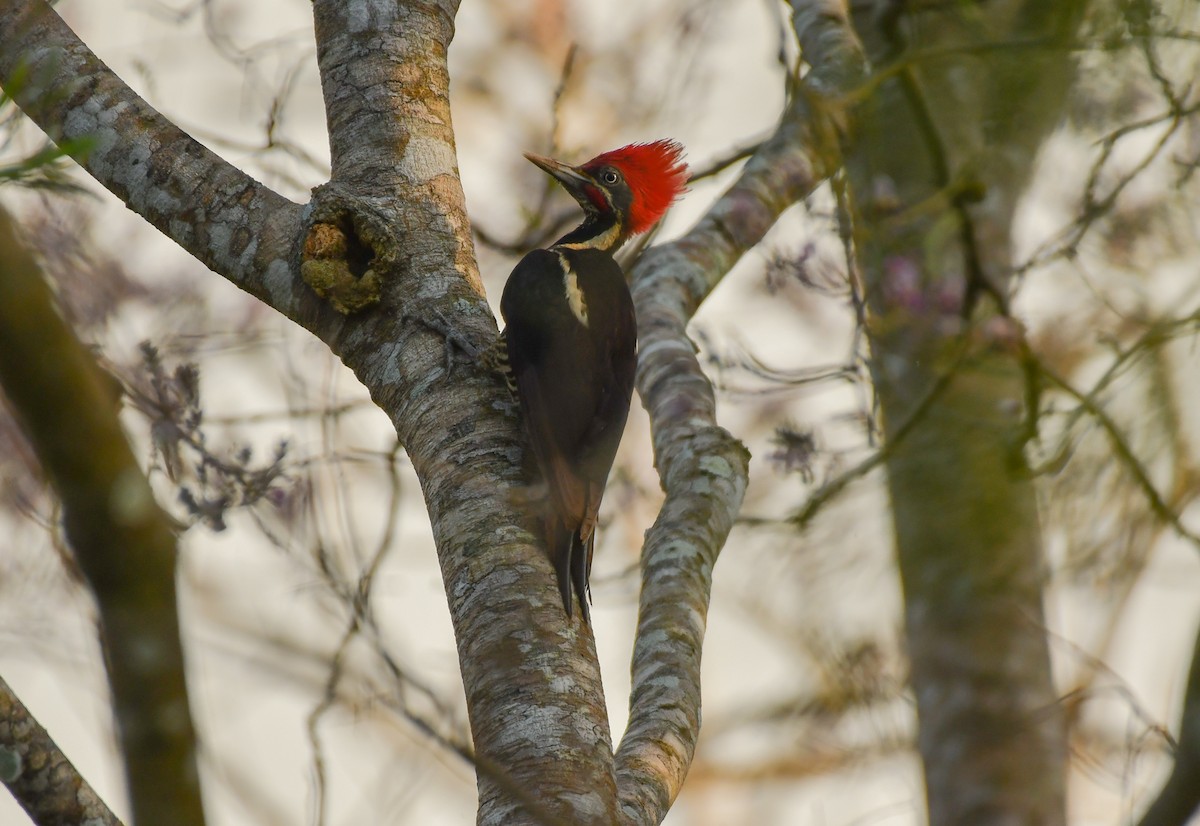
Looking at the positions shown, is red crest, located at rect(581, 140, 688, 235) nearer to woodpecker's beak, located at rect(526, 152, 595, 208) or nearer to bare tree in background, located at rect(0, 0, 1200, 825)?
woodpecker's beak, located at rect(526, 152, 595, 208)

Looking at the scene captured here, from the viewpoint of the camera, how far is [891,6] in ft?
13.1

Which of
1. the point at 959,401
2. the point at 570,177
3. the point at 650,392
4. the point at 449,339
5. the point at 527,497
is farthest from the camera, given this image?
the point at 959,401

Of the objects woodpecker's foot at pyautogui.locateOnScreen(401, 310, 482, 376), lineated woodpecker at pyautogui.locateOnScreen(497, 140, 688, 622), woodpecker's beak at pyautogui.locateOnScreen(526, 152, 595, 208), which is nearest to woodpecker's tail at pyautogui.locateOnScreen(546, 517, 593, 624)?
lineated woodpecker at pyautogui.locateOnScreen(497, 140, 688, 622)

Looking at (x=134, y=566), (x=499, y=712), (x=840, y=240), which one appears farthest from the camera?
(x=840, y=240)

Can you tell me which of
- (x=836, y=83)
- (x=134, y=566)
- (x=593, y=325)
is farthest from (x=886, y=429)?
(x=134, y=566)

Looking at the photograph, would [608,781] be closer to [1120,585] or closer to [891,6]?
[891,6]

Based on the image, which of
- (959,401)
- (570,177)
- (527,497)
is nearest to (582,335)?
(570,177)

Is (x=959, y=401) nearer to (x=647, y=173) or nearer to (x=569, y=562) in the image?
(x=647, y=173)

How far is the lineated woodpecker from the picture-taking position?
8.63 feet

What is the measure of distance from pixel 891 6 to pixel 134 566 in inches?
125

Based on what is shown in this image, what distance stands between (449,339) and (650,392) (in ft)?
3.55

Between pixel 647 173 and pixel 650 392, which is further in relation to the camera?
pixel 647 173

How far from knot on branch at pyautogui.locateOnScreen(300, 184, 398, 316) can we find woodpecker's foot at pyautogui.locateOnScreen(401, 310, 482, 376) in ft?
0.31

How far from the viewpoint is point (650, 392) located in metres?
3.27
